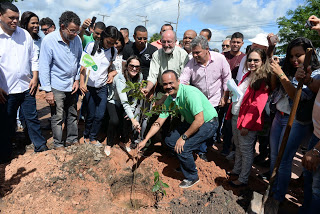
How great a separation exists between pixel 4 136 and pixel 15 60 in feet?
3.75

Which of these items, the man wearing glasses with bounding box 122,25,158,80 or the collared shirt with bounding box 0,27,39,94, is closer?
the collared shirt with bounding box 0,27,39,94

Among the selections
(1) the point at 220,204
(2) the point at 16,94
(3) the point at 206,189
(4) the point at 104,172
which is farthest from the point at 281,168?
(2) the point at 16,94

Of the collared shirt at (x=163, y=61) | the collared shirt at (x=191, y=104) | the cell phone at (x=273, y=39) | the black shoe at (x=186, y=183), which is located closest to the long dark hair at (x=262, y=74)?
the cell phone at (x=273, y=39)

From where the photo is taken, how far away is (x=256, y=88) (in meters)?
2.91

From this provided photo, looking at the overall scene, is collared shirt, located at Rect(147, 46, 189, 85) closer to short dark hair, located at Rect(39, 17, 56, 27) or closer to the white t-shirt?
the white t-shirt

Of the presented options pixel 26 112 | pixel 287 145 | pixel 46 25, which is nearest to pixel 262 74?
pixel 287 145

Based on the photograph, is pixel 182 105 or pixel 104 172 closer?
pixel 182 105

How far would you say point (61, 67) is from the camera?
3.41 meters

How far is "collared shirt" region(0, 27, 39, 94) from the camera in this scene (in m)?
3.05

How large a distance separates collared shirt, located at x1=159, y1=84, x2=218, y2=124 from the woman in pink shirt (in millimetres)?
363

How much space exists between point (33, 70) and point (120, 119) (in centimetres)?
158

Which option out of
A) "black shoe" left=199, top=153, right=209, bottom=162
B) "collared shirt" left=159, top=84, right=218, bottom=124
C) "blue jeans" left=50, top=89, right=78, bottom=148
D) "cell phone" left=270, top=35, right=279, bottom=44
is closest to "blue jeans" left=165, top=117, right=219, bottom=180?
"collared shirt" left=159, top=84, right=218, bottom=124

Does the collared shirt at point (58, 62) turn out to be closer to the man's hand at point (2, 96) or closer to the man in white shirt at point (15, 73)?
the man in white shirt at point (15, 73)

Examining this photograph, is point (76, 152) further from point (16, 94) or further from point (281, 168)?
point (281, 168)
